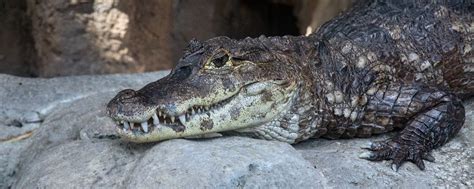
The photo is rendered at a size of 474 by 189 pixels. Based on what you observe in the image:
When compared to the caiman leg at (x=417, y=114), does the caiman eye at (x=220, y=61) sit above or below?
above

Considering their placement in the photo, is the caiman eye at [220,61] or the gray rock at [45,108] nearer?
the caiman eye at [220,61]

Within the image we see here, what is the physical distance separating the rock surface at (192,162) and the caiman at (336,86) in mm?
90

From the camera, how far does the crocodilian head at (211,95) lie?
10.5ft

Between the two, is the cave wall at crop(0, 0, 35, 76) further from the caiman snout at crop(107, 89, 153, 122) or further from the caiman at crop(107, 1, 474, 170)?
the caiman snout at crop(107, 89, 153, 122)

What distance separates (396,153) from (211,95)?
927 millimetres

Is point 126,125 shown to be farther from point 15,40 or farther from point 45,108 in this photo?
point 15,40

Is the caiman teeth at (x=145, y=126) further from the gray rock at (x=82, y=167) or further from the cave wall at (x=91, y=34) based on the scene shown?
the cave wall at (x=91, y=34)

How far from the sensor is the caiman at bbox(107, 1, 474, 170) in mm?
3270

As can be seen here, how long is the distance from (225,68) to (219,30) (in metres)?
4.63

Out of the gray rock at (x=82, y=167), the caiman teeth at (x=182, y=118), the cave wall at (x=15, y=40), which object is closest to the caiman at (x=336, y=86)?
the caiman teeth at (x=182, y=118)

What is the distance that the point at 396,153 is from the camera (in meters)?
3.51

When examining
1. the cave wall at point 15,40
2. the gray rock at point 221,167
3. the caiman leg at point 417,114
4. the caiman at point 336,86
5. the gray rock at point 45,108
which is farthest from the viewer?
the cave wall at point 15,40

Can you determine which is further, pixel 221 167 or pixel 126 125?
pixel 126 125

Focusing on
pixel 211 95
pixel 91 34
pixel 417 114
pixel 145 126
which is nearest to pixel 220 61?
pixel 211 95
